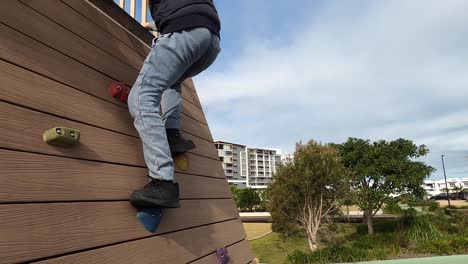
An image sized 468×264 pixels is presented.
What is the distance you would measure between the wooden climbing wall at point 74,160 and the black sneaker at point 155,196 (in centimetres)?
6

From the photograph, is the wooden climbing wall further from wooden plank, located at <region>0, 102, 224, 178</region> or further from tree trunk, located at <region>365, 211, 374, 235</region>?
tree trunk, located at <region>365, 211, 374, 235</region>

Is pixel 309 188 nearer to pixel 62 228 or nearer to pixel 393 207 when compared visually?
pixel 393 207

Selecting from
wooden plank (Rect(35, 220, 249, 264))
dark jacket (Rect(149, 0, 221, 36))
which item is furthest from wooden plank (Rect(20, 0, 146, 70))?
wooden plank (Rect(35, 220, 249, 264))

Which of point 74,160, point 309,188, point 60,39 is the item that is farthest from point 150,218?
point 309,188

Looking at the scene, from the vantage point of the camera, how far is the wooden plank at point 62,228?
0.95m

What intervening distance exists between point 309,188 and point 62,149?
50.0 ft

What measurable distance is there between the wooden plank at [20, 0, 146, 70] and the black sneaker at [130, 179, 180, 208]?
0.86 metres

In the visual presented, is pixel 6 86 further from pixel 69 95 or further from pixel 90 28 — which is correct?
pixel 90 28

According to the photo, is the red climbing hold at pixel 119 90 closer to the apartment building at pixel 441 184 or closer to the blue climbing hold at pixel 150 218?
the blue climbing hold at pixel 150 218

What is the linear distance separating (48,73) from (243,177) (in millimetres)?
112094

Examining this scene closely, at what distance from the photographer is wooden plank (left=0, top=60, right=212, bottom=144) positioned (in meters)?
1.17

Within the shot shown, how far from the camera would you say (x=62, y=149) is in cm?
124

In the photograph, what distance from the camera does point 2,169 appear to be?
100cm

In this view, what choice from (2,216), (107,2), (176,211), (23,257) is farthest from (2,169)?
(107,2)
